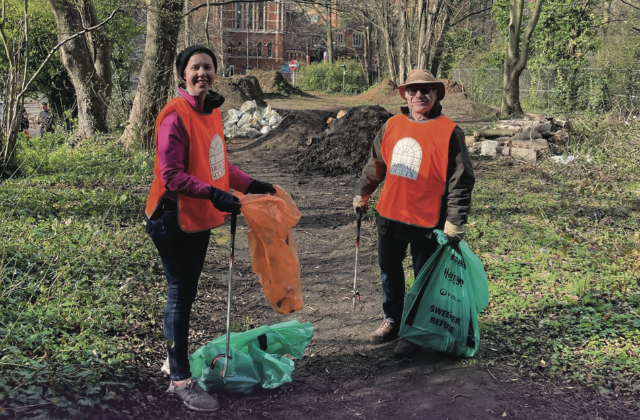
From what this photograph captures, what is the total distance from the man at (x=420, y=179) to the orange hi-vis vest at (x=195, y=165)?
1.27 m

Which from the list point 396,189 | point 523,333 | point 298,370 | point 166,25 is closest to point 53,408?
point 298,370

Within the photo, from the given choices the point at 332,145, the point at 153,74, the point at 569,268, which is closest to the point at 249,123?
the point at 332,145

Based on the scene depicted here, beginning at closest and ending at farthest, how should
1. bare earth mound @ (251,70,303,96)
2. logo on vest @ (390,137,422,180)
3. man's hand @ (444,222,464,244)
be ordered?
man's hand @ (444,222,464,244) → logo on vest @ (390,137,422,180) → bare earth mound @ (251,70,303,96)

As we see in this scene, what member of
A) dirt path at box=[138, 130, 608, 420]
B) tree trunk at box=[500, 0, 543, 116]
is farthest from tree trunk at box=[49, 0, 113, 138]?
tree trunk at box=[500, 0, 543, 116]

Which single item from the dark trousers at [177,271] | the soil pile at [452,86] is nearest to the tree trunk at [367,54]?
the soil pile at [452,86]

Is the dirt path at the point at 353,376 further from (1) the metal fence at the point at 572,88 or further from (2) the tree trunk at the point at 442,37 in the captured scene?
(2) the tree trunk at the point at 442,37

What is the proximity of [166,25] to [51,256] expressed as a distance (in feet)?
25.7

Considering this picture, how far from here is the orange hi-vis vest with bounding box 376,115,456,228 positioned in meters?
3.98

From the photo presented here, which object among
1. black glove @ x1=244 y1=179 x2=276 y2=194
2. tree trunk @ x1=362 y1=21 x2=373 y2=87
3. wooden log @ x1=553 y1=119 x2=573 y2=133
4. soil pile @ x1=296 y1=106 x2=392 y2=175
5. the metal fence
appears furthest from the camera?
tree trunk @ x1=362 y1=21 x2=373 y2=87

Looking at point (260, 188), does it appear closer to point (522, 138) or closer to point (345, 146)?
point (345, 146)

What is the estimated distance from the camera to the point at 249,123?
63.5ft

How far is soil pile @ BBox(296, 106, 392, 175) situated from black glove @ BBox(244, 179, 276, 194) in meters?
8.72

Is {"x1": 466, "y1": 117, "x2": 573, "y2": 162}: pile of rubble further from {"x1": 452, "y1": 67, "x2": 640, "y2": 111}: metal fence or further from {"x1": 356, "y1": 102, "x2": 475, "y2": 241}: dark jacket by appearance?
{"x1": 356, "y1": 102, "x2": 475, "y2": 241}: dark jacket

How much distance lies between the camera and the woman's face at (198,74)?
3.31 m
